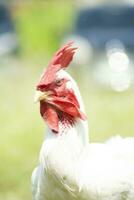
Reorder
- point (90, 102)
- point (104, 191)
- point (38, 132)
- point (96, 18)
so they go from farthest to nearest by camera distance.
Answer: point (96, 18)
point (90, 102)
point (38, 132)
point (104, 191)

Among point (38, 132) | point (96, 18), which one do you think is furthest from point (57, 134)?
point (96, 18)

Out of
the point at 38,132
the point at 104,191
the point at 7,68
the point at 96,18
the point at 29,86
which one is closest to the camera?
the point at 104,191

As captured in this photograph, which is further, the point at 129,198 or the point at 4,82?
the point at 4,82

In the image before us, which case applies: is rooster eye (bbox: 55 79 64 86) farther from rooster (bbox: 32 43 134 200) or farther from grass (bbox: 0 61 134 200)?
grass (bbox: 0 61 134 200)

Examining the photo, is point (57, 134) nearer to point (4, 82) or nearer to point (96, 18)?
point (4, 82)

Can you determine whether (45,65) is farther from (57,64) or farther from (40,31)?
(57,64)

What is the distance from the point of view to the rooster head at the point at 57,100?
418 cm

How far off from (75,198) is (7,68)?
424 inches

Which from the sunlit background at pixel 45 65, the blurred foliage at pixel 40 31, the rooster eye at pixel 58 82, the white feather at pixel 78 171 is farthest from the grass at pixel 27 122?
the blurred foliage at pixel 40 31

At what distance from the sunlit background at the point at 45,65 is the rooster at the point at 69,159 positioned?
1.98 metres

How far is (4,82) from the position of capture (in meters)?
13.3

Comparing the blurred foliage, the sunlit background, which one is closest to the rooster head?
the sunlit background

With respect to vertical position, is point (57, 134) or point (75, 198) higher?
point (57, 134)

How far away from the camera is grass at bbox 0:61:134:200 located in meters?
6.82
